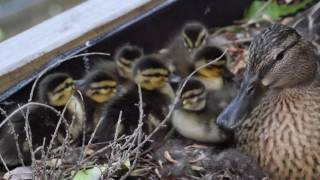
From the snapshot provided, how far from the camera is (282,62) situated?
2.33 meters

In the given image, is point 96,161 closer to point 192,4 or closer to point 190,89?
point 190,89

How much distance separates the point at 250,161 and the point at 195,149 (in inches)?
11.7

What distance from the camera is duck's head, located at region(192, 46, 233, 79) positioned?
2.89m

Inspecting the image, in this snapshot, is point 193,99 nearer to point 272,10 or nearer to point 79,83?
point 79,83

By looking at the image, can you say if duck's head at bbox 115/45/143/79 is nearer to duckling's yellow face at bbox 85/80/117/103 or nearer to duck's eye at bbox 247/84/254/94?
duckling's yellow face at bbox 85/80/117/103

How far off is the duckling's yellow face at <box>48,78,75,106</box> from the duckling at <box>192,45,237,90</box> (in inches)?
18.5

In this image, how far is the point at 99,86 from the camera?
2.77 meters

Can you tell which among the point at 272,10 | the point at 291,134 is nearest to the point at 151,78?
the point at 291,134

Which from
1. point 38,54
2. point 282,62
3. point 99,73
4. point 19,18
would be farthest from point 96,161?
point 19,18

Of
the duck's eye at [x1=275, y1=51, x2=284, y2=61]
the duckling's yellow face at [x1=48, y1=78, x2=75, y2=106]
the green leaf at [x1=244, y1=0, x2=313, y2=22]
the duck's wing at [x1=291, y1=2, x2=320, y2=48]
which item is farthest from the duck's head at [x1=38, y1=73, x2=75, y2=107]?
the green leaf at [x1=244, y1=0, x2=313, y2=22]

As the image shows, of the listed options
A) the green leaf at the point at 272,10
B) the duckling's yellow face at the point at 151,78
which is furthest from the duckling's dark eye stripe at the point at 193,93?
the green leaf at the point at 272,10

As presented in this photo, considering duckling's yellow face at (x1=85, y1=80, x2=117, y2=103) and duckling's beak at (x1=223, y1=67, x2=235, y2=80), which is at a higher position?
duckling's yellow face at (x1=85, y1=80, x2=117, y2=103)

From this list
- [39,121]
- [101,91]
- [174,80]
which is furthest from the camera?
[174,80]

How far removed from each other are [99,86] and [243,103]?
62cm
